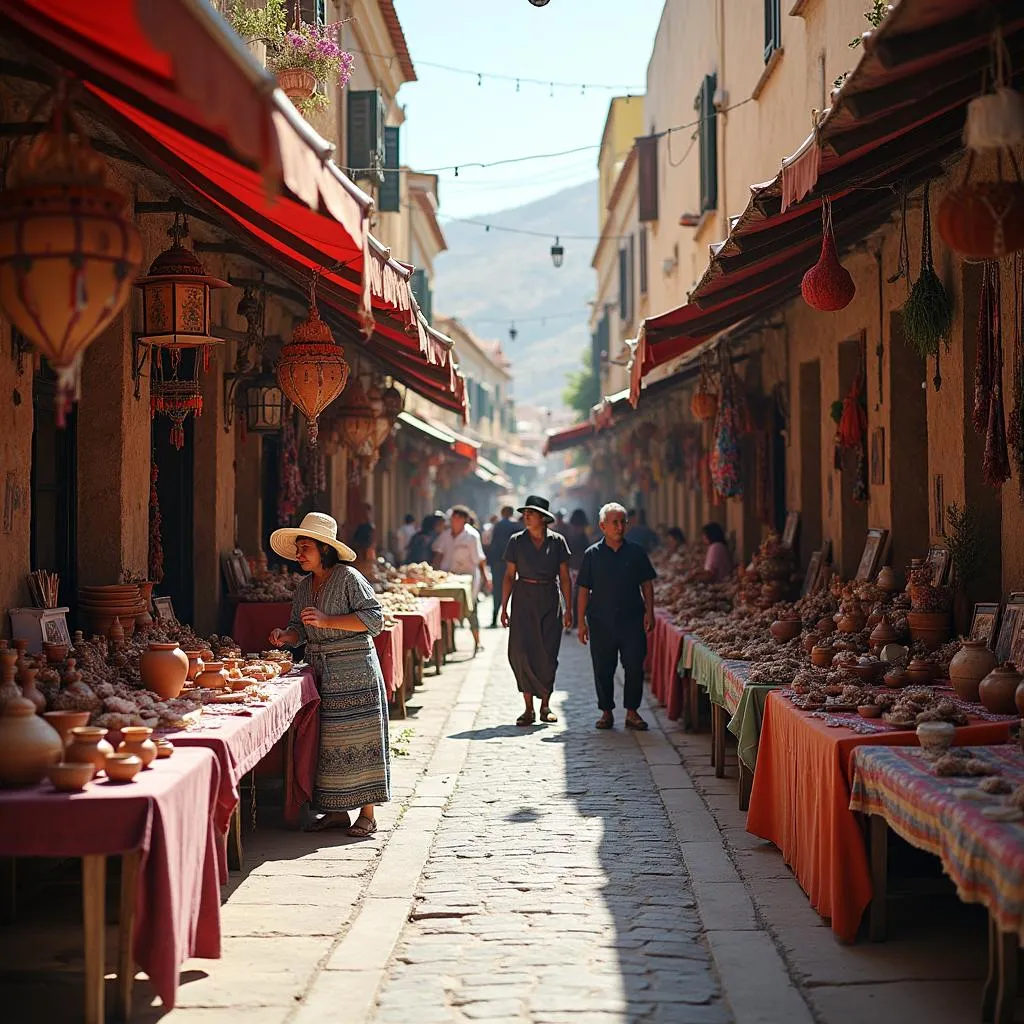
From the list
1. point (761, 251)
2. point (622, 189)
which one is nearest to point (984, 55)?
point (761, 251)

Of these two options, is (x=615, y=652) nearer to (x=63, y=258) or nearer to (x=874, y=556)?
(x=874, y=556)

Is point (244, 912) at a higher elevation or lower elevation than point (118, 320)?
lower

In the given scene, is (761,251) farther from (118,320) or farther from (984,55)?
(118,320)

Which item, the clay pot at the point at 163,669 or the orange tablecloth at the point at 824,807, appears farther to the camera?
the clay pot at the point at 163,669

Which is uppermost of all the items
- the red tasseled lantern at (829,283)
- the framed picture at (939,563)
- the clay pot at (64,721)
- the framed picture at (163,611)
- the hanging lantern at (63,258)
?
the red tasseled lantern at (829,283)

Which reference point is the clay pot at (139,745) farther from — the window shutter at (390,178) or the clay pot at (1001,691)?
the window shutter at (390,178)

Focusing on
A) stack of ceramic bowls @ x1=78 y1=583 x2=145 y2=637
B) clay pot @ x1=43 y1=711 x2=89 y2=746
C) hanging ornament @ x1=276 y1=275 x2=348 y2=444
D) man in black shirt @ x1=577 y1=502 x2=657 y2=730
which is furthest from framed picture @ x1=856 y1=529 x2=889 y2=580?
clay pot @ x1=43 y1=711 x2=89 y2=746

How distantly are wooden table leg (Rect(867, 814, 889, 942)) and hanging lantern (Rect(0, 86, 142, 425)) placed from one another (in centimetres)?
343

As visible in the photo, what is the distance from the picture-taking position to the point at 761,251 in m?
→ 7.85

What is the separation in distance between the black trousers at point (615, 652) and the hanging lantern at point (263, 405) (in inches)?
123

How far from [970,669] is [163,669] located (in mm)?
3649

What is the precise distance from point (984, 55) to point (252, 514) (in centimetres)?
907

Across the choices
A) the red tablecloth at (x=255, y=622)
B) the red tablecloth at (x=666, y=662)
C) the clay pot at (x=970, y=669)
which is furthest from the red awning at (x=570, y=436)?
the clay pot at (x=970, y=669)

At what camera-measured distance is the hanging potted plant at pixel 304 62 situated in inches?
446
